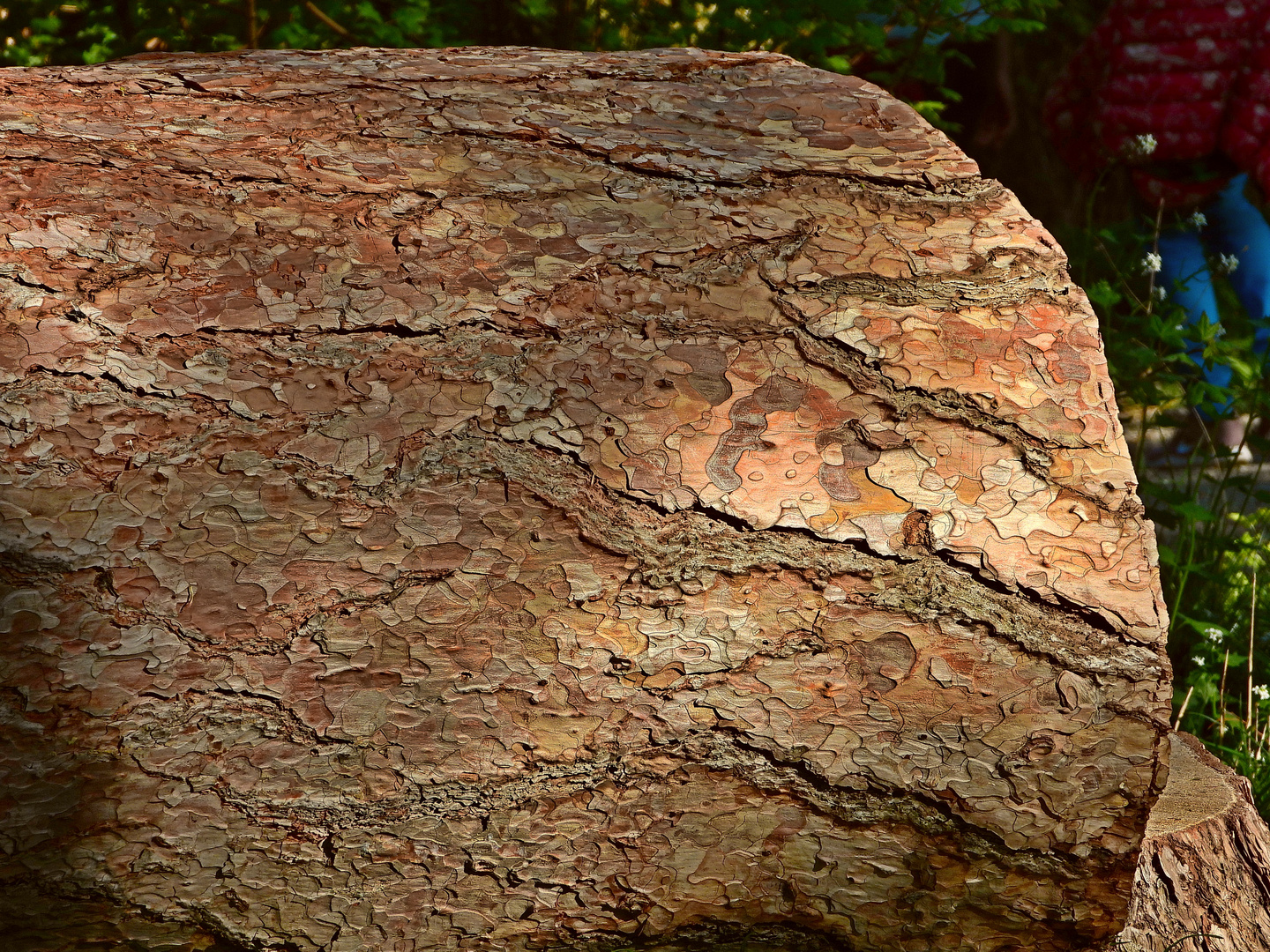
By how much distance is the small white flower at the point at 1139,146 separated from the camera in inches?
116

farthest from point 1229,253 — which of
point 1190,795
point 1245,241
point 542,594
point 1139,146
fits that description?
point 542,594

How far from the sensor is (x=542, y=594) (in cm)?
124

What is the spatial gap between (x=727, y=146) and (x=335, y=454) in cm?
81

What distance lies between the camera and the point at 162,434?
48.5 inches

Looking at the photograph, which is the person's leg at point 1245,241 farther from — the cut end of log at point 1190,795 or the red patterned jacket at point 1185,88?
the cut end of log at point 1190,795

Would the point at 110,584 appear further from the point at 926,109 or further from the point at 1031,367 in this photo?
the point at 926,109

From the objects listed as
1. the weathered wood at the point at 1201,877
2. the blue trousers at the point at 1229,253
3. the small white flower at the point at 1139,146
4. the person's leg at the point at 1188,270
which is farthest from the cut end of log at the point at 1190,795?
the person's leg at the point at 1188,270

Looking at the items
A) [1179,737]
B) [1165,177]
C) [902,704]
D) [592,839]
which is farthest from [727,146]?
[1165,177]

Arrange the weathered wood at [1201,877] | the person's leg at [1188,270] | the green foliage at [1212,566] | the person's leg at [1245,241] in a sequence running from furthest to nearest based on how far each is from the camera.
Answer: the person's leg at [1188,270]
the person's leg at [1245,241]
the green foliage at [1212,566]
the weathered wood at [1201,877]

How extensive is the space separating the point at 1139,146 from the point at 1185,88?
48 cm

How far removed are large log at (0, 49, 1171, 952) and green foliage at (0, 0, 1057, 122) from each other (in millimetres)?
2151

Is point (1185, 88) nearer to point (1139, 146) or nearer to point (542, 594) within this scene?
point (1139, 146)

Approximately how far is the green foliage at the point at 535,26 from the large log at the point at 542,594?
2.15 m

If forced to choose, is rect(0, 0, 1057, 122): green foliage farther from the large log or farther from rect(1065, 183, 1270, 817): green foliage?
the large log
